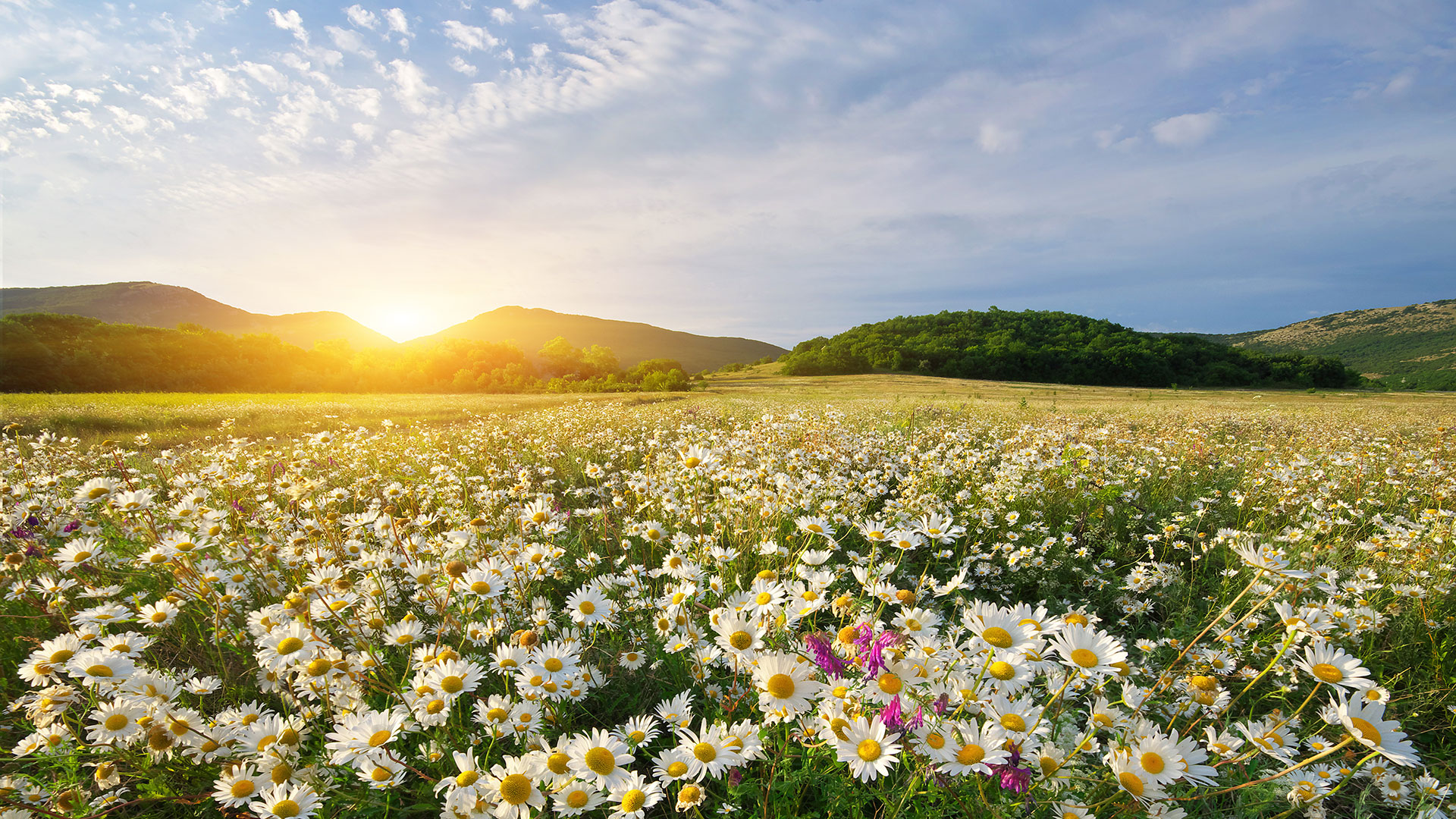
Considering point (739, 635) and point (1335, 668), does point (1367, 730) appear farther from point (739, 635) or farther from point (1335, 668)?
point (739, 635)

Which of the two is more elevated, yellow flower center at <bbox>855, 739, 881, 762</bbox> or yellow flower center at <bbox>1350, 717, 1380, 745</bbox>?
yellow flower center at <bbox>1350, 717, 1380, 745</bbox>

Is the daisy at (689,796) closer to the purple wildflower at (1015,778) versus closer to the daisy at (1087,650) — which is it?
the purple wildflower at (1015,778)

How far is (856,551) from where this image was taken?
4.18 meters

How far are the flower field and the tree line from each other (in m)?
31.2

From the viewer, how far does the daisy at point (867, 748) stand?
4.46 ft

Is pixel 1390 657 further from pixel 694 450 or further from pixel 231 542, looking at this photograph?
pixel 231 542

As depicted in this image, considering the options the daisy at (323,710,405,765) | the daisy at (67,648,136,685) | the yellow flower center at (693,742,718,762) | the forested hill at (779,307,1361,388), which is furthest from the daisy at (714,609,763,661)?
the forested hill at (779,307,1361,388)

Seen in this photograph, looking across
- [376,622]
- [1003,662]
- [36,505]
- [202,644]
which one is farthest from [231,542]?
[1003,662]

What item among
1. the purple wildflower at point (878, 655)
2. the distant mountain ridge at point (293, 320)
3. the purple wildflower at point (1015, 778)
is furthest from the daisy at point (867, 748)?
the distant mountain ridge at point (293, 320)

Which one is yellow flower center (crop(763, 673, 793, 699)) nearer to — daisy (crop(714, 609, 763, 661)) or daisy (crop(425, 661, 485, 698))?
daisy (crop(714, 609, 763, 661))

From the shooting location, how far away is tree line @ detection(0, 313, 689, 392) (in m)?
25.7

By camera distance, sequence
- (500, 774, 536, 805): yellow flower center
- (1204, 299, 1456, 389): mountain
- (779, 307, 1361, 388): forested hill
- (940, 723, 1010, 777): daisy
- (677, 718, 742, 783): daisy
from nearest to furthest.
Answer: (940, 723, 1010, 777): daisy, (500, 774, 536, 805): yellow flower center, (677, 718, 742, 783): daisy, (779, 307, 1361, 388): forested hill, (1204, 299, 1456, 389): mountain

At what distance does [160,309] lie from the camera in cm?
7744

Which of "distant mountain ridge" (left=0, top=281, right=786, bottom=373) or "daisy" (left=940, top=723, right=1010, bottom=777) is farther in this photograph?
"distant mountain ridge" (left=0, top=281, right=786, bottom=373)
